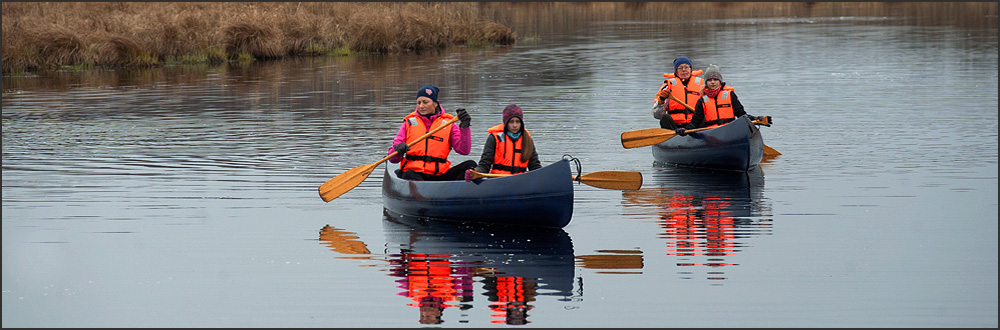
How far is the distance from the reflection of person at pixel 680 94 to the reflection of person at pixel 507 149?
13.5 ft

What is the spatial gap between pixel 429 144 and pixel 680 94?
444cm

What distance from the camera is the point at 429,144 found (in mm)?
10172

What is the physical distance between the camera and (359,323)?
22.5ft

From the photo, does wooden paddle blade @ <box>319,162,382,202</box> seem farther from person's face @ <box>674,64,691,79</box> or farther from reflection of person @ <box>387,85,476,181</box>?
person's face @ <box>674,64,691,79</box>

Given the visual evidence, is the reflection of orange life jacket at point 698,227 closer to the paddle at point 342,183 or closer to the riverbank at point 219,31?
the paddle at point 342,183

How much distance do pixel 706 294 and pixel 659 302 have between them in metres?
0.34

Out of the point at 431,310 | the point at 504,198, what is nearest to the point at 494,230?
the point at 504,198

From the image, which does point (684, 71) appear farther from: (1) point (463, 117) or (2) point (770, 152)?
(1) point (463, 117)

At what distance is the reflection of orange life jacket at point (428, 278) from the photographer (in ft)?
24.7

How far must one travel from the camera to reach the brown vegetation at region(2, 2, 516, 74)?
93.2ft

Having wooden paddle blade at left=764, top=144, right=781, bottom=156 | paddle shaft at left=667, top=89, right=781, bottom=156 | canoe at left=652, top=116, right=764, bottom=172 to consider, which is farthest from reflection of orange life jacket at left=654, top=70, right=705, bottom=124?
wooden paddle blade at left=764, top=144, right=781, bottom=156

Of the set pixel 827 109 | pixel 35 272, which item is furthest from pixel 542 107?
pixel 35 272

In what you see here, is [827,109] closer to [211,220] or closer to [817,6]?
[211,220]

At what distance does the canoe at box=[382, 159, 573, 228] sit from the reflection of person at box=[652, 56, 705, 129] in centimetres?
421
